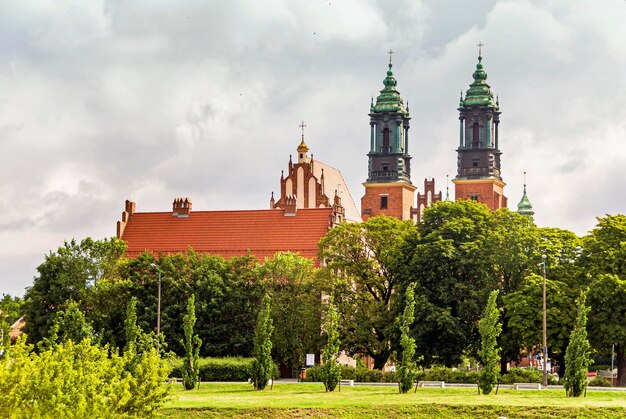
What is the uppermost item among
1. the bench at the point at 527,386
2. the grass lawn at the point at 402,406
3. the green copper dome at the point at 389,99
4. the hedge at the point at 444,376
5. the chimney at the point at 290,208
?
the green copper dome at the point at 389,99

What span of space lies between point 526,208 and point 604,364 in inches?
1334

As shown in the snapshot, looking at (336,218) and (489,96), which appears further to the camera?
(489,96)

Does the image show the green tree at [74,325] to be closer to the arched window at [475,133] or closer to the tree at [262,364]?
the tree at [262,364]

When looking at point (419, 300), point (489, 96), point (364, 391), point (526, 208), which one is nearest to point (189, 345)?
point (364, 391)

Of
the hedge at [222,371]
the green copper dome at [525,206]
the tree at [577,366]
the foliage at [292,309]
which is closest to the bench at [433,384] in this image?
the tree at [577,366]

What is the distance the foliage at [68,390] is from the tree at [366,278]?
3671 centimetres

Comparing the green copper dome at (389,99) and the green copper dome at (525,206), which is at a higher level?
the green copper dome at (389,99)

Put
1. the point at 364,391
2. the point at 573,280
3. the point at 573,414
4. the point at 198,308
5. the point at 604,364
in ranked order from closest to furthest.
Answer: the point at 573,414, the point at 364,391, the point at 573,280, the point at 198,308, the point at 604,364

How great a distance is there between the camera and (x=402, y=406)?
4981cm

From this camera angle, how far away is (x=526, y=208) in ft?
505

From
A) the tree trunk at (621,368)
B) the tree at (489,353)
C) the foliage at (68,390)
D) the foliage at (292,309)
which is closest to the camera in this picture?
the foliage at (68,390)

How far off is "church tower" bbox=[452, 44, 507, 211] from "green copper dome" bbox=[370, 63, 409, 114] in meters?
6.41

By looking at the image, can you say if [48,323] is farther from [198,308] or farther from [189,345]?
[189,345]

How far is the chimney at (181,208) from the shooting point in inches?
4028
